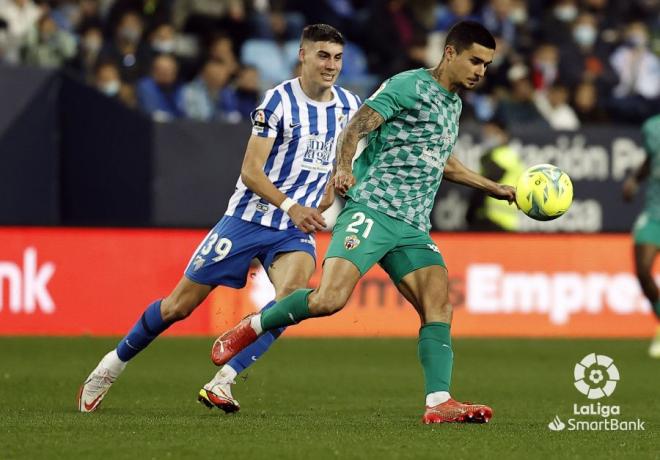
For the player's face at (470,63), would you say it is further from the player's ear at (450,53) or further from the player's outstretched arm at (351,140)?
the player's outstretched arm at (351,140)

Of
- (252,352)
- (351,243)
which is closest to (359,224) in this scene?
(351,243)

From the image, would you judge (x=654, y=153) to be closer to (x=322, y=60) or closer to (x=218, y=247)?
(x=322, y=60)

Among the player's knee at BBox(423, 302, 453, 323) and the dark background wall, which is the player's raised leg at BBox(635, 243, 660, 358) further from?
the player's knee at BBox(423, 302, 453, 323)

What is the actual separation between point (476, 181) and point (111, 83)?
9.23 m

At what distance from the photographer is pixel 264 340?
29.1 feet

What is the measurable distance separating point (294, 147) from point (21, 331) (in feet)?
22.7

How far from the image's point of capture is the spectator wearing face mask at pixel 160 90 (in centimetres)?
1694

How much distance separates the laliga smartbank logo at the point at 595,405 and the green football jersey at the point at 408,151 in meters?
1.47

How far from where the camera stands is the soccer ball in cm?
820

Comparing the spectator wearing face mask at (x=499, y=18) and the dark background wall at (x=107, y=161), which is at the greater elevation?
the spectator wearing face mask at (x=499, y=18)

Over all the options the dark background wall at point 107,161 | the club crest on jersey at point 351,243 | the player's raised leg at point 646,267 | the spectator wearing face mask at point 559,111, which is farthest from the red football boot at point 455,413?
the spectator wearing face mask at point 559,111

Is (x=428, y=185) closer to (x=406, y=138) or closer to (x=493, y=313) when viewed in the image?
(x=406, y=138)

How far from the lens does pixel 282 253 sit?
29.0ft

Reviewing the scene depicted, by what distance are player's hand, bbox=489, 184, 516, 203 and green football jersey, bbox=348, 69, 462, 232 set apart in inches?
17.6
